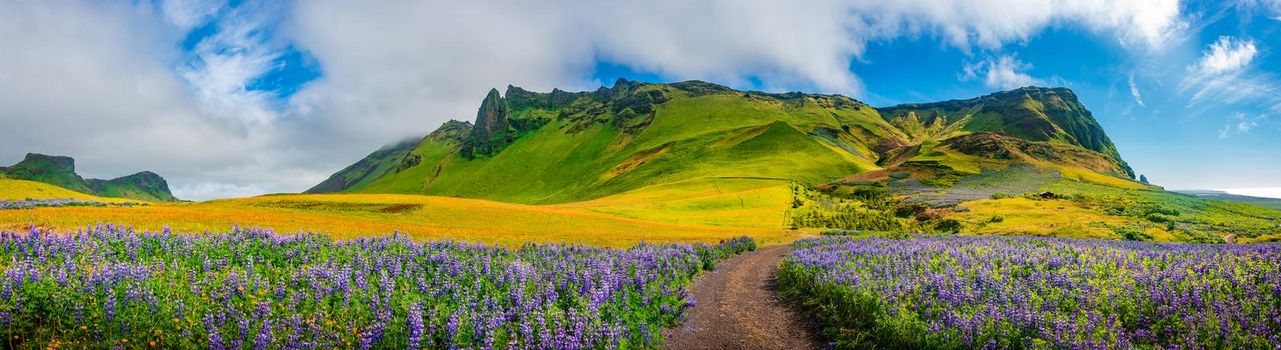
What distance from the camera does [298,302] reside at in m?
Result: 11.7

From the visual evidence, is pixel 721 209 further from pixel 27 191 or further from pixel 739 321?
pixel 27 191

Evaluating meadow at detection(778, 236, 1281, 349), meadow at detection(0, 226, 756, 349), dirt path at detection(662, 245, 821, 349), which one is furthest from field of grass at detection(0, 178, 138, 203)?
meadow at detection(778, 236, 1281, 349)

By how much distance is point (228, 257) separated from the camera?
17750mm

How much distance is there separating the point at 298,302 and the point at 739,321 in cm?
1184

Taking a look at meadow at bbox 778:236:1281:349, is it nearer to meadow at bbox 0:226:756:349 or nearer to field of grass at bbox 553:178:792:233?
meadow at bbox 0:226:756:349

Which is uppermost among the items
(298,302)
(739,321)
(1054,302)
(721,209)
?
(721,209)

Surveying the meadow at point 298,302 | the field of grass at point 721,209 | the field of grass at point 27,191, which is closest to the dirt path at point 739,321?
the meadow at point 298,302

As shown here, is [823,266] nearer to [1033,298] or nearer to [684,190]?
[1033,298]

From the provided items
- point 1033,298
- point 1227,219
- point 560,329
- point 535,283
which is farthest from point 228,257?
point 1227,219

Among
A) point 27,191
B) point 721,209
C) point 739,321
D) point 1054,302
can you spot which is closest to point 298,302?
point 739,321

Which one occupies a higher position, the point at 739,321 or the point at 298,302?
the point at 298,302

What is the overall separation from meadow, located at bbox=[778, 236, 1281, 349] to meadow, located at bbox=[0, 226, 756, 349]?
5.21m

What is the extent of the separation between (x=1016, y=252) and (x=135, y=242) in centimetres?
3177

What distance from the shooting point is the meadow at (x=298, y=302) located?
948 centimetres
